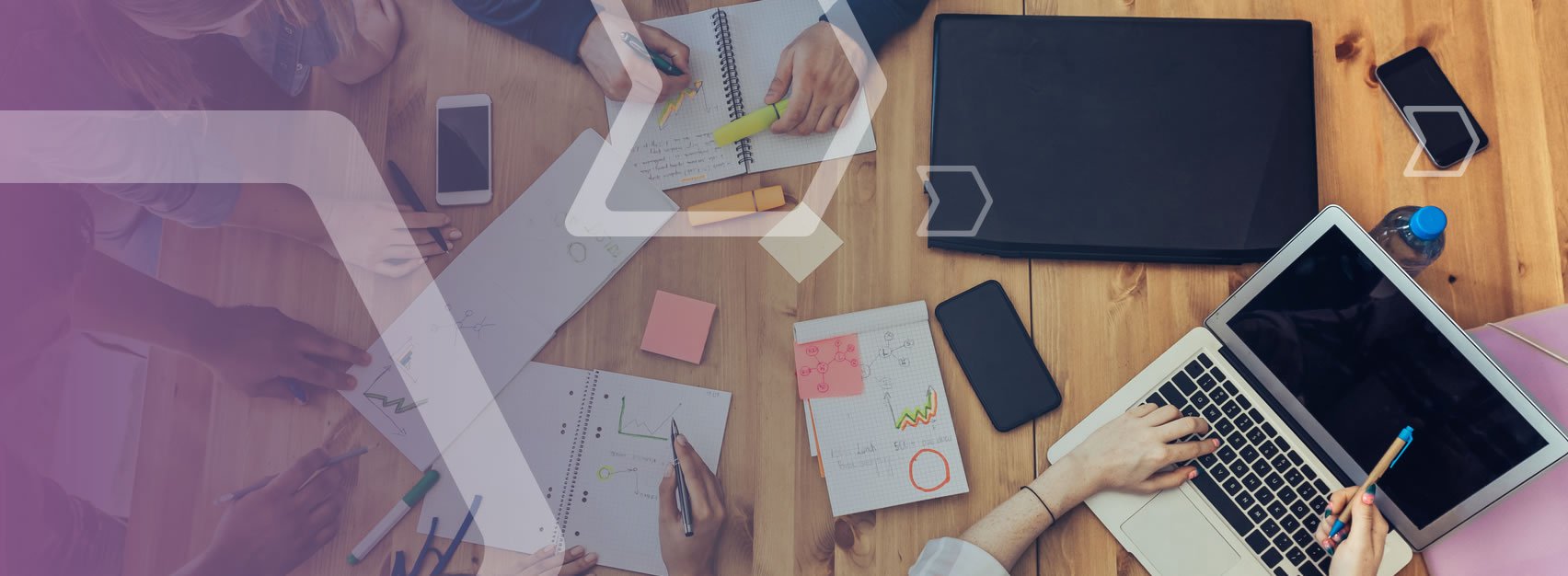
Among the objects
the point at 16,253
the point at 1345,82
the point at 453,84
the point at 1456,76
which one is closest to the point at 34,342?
the point at 16,253

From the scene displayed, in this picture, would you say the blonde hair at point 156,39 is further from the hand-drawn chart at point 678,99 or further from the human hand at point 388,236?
the hand-drawn chart at point 678,99

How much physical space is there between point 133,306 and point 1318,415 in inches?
54.8

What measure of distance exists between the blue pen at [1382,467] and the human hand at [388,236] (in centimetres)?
107

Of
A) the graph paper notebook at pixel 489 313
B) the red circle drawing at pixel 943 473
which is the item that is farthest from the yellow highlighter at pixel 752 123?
the red circle drawing at pixel 943 473

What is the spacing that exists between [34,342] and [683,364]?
750mm

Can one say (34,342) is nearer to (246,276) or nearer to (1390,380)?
(246,276)

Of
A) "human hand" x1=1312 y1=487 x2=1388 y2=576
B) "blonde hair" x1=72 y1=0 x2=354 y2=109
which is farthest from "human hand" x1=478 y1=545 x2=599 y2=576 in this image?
"human hand" x1=1312 y1=487 x2=1388 y2=576

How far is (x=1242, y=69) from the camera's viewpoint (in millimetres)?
1005

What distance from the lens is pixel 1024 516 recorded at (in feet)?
2.98

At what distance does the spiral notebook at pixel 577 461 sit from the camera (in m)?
0.97

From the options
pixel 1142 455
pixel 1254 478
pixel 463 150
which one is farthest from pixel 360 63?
pixel 1254 478

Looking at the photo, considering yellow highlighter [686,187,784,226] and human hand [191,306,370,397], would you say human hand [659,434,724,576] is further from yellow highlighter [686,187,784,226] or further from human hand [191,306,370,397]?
human hand [191,306,370,397]

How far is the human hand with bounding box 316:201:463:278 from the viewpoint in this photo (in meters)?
1.06

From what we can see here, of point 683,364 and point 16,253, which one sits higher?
point 16,253
